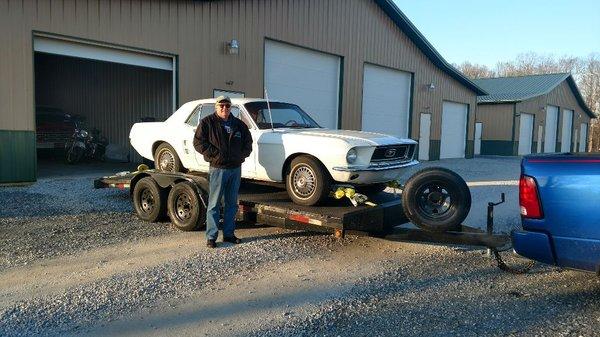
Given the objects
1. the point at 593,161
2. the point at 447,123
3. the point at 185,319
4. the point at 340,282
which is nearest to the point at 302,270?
the point at 340,282

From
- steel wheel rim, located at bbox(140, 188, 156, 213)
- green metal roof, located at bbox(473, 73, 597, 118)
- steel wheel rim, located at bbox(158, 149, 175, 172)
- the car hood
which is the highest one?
green metal roof, located at bbox(473, 73, 597, 118)

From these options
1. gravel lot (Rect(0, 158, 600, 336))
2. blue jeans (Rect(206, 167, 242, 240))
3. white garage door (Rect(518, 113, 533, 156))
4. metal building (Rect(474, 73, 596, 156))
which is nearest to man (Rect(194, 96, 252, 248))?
blue jeans (Rect(206, 167, 242, 240))

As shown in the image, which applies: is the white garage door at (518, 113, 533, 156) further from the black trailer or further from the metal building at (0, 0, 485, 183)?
the black trailer

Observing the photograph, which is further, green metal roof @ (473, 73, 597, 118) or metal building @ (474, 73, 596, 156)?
green metal roof @ (473, 73, 597, 118)

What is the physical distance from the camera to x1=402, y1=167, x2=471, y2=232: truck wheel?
17.9ft

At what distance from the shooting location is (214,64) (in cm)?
1387

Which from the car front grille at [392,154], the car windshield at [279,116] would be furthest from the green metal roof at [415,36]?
the car front grille at [392,154]

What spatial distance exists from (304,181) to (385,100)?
14877 mm

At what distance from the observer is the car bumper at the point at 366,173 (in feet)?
20.1

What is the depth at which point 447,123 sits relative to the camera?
25344mm

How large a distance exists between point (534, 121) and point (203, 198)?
34369mm

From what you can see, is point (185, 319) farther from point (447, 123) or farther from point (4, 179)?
point (447, 123)

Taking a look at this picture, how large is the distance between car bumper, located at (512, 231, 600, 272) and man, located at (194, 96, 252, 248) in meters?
3.34

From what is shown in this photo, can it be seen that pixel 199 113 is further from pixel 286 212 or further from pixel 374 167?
pixel 374 167
